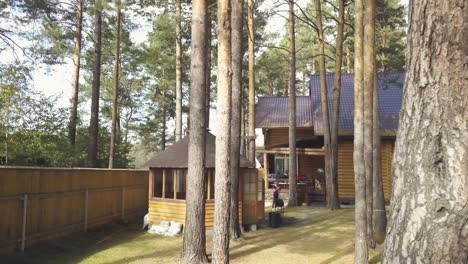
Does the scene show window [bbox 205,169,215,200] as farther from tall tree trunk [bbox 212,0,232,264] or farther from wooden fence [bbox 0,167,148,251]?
tall tree trunk [bbox 212,0,232,264]

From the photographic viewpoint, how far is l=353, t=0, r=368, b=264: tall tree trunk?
26.1 feet

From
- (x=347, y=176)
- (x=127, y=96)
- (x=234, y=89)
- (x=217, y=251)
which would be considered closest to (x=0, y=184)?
(x=217, y=251)

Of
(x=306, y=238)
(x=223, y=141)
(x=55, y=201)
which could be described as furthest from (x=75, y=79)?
(x=223, y=141)

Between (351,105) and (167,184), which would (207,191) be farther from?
(351,105)

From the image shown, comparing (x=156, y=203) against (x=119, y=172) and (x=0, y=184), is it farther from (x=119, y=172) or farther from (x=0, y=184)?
(x=0, y=184)

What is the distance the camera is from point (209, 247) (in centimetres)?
1092

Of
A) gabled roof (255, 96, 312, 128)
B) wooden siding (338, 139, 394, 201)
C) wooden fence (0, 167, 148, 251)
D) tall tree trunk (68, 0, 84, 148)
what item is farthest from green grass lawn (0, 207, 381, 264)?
gabled roof (255, 96, 312, 128)

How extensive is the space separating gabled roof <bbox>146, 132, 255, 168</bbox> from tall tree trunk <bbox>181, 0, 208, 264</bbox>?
3.67 meters

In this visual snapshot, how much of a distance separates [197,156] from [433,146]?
7.56m

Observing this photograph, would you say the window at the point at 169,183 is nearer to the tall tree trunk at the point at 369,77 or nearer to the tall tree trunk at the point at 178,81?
the tall tree trunk at the point at 178,81

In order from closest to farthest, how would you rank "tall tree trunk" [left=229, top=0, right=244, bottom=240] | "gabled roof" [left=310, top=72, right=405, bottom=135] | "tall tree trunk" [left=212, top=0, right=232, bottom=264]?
"tall tree trunk" [left=212, top=0, right=232, bottom=264] < "tall tree trunk" [left=229, top=0, right=244, bottom=240] < "gabled roof" [left=310, top=72, right=405, bottom=135]

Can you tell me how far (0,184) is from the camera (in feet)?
28.2

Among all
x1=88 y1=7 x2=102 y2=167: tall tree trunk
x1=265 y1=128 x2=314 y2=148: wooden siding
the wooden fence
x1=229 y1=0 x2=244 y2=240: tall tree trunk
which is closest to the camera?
the wooden fence

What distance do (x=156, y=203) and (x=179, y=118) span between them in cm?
658
